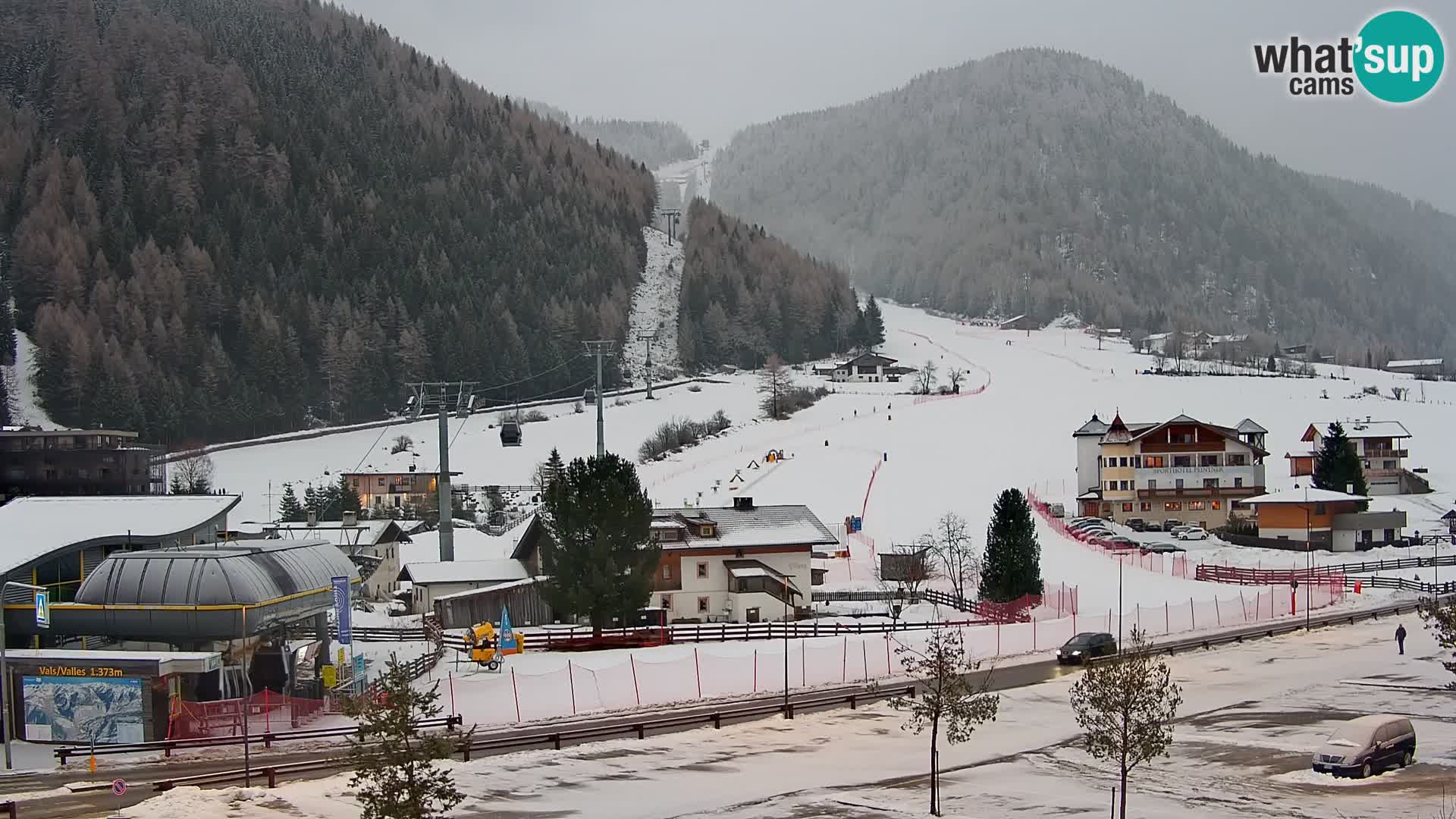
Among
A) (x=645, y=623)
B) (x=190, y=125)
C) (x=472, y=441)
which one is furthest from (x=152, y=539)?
(x=190, y=125)

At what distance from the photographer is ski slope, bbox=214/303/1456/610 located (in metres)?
76.8

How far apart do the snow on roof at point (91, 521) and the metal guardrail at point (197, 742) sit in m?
6.48

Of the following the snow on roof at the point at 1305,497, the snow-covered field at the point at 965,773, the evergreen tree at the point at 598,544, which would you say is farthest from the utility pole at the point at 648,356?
the snow-covered field at the point at 965,773

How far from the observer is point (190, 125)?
618ft

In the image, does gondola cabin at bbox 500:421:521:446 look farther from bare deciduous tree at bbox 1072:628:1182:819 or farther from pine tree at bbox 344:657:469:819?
pine tree at bbox 344:657:469:819

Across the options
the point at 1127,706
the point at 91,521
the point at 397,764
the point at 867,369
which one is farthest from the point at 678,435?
the point at 397,764

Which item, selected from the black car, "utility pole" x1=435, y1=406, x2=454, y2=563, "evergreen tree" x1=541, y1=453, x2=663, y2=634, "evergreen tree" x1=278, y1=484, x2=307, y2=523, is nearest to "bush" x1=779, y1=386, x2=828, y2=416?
"evergreen tree" x1=278, y1=484, x2=307, y2=523

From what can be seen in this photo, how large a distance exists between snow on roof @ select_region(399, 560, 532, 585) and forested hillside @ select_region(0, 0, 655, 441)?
3305 inches

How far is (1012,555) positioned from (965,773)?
21958 millimetres

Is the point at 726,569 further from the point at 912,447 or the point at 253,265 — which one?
the point at 253,265

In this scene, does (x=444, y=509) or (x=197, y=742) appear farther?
(x=444, y=509)

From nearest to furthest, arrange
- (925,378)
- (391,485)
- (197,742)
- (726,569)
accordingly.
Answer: (197,742)
(726,569)
(391,485)
(925,378)

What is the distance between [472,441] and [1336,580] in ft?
245

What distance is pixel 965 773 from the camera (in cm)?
3027
